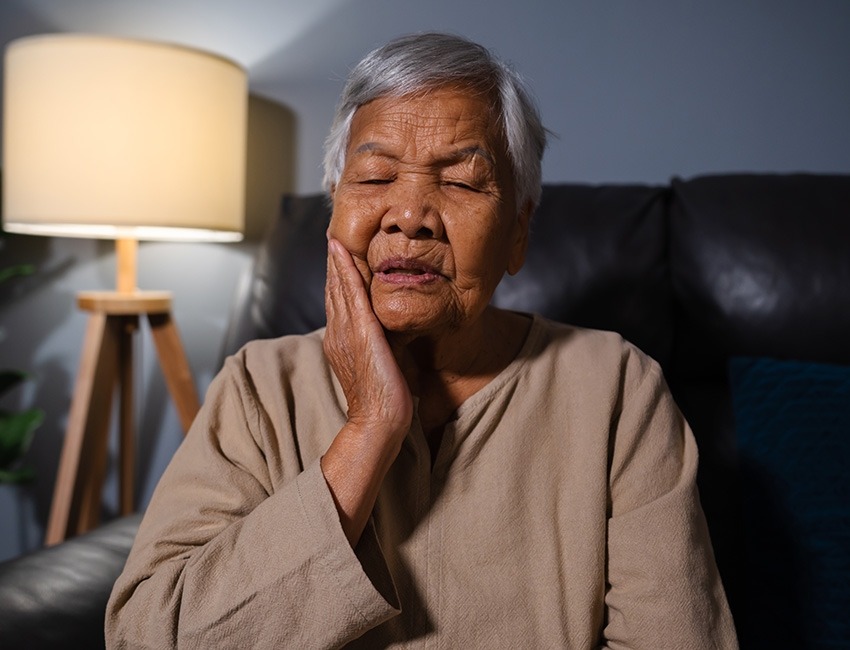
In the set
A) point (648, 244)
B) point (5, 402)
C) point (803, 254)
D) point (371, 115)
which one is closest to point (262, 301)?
point (371, 115)

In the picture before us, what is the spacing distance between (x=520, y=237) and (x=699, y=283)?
56cm

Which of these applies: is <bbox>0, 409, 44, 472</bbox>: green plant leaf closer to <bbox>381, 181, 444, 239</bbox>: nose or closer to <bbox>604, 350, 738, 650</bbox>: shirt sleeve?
<bbox>381, 181, 444, 239</bbox>: nose

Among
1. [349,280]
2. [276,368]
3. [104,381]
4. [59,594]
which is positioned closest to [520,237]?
[349,280]

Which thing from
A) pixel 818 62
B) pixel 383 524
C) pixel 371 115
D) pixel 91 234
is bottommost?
pixel 383 524

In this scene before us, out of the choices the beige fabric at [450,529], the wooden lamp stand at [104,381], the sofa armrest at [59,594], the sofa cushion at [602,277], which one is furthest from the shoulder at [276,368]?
the wooden lamp stand at [104,381]

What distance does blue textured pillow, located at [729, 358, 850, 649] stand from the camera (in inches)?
48.8

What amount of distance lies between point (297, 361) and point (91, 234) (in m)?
1.25

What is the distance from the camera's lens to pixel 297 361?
44.8 inches

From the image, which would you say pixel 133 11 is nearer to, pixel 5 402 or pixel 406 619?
pixel 5 402

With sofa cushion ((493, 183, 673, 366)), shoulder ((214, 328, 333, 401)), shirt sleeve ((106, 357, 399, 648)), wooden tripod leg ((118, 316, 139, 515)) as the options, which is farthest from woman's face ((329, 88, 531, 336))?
wooden tripod leg ((118, 316, 139, 515))

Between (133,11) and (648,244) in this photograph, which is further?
(133,11)

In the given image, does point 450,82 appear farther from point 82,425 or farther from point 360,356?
point 82,425

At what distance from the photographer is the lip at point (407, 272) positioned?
1008 mm

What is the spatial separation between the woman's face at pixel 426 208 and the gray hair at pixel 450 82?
0.07 feet
